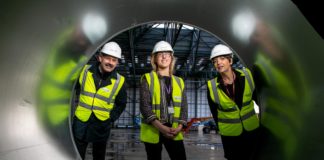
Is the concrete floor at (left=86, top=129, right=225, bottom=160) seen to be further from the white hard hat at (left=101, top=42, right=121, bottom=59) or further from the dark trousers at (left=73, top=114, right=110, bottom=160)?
the white hard hat at (left=101, top=42, right=121, bottom=59)

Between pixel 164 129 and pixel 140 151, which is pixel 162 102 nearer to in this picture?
pixel 164 129

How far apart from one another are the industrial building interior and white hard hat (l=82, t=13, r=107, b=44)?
18 millimetres

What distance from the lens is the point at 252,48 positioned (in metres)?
1.76

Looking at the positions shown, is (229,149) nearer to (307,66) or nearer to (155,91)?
(155,91)

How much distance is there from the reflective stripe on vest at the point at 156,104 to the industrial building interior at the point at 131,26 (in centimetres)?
81

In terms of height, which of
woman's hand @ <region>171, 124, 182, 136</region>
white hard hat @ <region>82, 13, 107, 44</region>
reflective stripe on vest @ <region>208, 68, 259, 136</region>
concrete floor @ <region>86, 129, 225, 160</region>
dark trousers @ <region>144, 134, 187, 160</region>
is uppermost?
white hard hat @ <region>82, 13, 107, 44</region>

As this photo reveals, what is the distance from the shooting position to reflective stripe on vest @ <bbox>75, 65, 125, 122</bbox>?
104 inches

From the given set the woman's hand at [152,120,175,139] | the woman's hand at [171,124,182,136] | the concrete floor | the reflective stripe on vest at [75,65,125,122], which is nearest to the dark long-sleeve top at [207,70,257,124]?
the woman's hand at [171,124,182,136]

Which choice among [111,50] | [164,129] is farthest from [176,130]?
[111,50]

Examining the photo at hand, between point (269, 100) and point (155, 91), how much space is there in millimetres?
1079

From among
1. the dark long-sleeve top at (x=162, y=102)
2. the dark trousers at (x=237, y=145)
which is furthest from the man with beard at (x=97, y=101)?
the dark trousers at (x=237, y=145)

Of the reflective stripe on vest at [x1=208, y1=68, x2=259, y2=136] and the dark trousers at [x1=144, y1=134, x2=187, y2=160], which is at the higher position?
the reflective stripe on vest at [x1=208, y1=68, x2=259, y2=136]

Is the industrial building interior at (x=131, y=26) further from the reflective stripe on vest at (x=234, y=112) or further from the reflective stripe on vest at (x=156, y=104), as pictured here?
the reflective stripe on vest at (x=156, y=104)

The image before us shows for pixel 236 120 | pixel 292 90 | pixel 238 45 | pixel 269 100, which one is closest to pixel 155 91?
pixel 236 120
